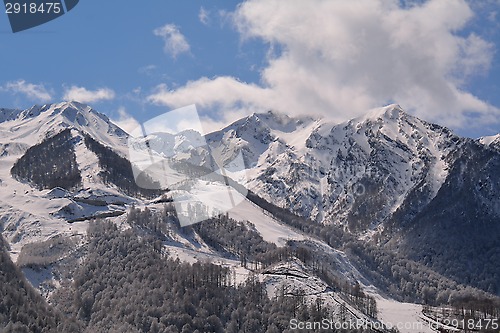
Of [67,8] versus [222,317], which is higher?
[67,8]

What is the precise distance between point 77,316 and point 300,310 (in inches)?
2652

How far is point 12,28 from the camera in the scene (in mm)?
67438

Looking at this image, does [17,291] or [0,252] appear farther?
[0,252]

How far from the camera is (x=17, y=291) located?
179125 millimetres

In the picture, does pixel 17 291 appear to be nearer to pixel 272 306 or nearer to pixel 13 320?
pixel 13 320

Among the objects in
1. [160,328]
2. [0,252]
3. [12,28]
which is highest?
[12,28]

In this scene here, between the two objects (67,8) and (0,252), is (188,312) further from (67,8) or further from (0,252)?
(67,8)

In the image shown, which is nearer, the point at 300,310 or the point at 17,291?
the point at 17,291

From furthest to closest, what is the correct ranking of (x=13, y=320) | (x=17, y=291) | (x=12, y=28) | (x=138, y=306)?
(x=138, y=306), (x=17, y=291), (x=13, y=320), (x=12, y=28)

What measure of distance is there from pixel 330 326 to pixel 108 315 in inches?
2561

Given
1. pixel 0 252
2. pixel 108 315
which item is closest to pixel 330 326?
pixel 108 315

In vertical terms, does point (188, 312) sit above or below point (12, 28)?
below

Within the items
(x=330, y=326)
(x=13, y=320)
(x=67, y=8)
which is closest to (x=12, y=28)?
(x=67, y=8)

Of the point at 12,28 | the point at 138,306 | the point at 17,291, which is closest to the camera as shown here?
the point at 12,28
